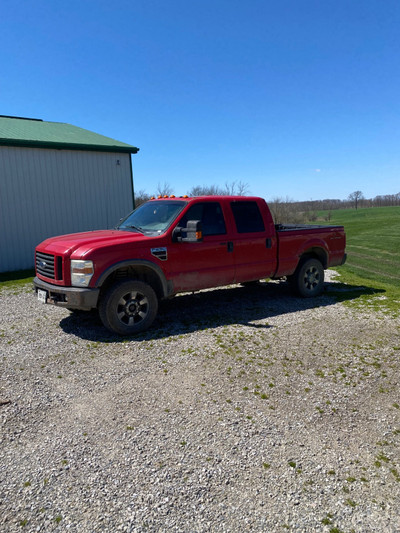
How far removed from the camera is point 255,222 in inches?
283

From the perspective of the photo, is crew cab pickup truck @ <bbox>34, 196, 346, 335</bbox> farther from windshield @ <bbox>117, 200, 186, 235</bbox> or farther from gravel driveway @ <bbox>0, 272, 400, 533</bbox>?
gravel driveway @ <bbox>0, 272, 400, 533</bbox>

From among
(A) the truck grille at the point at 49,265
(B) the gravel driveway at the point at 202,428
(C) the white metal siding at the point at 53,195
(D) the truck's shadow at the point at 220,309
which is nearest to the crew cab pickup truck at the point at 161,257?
(A) the truck grille at the point at 49,265

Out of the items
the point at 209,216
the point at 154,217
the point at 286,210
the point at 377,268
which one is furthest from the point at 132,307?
the point at 286,210

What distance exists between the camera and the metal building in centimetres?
1208

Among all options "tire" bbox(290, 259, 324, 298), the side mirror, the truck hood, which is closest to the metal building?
the truck hood

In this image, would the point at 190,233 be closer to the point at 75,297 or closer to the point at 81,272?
the point at 81,272

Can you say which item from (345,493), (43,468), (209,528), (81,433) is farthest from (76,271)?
(345,493)

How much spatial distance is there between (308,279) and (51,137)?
10.3 meters

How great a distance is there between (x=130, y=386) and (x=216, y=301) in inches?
147

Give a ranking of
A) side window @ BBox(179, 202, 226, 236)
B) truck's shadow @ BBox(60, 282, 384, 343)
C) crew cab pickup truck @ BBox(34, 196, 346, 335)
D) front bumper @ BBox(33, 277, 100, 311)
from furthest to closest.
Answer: side window @ BBox(179, 202, 226, 236)
truck's shadow @ BBox(60, 282, 384, 343)
crew cab pickup truck @ BBox(34, 196, 346, 335)
front bumper @ BBox(33, 277, 100, 311)

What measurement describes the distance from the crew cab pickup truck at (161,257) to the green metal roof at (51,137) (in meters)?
7.02

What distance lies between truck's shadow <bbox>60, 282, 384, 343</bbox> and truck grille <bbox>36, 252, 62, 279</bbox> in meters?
0.97

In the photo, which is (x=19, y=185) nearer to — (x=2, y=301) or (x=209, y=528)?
(x=2, y=301)

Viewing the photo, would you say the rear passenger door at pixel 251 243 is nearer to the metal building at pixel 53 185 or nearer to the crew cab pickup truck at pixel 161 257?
the crew cab pickup truck at pixel 161 257
